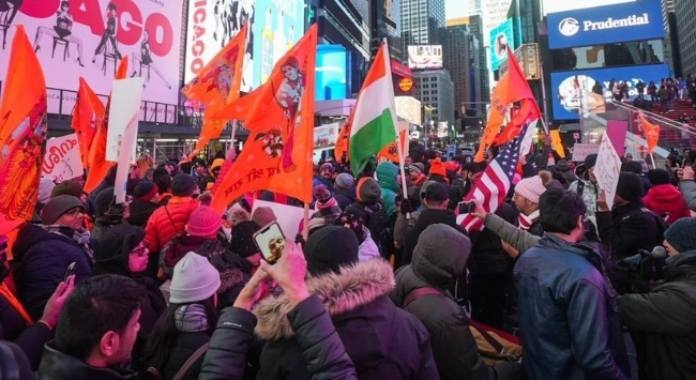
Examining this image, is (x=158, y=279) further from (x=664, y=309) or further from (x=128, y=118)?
(x=664, y=309)

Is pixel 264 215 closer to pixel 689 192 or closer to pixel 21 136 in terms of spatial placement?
pixel 21 136

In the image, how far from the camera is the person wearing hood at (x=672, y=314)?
2574mm

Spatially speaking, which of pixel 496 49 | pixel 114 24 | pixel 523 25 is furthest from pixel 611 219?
pixel 523 25

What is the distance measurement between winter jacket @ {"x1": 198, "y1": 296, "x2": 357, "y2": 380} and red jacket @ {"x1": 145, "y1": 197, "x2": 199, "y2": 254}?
2.59 m

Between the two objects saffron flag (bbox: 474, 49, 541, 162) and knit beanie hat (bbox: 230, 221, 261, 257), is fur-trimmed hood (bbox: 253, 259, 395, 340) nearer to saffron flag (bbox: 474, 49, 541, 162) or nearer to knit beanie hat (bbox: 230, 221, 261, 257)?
knit beanie hat (bbox: 230, 221, 261, 257)

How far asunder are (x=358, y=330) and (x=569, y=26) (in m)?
53.2

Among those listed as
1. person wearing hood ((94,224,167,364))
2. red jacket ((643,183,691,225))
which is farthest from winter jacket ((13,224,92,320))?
red jacket ((643,183,691,225))

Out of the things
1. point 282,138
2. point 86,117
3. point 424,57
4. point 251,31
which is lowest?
point 282,138

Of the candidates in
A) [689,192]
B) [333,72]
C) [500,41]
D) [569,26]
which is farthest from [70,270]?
[500,41]

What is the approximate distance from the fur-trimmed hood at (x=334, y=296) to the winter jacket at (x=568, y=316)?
110 cm

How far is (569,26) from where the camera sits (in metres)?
47.3

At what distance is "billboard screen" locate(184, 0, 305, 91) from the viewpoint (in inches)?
1123

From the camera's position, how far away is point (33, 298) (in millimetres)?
3027

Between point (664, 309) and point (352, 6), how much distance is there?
89939mm
